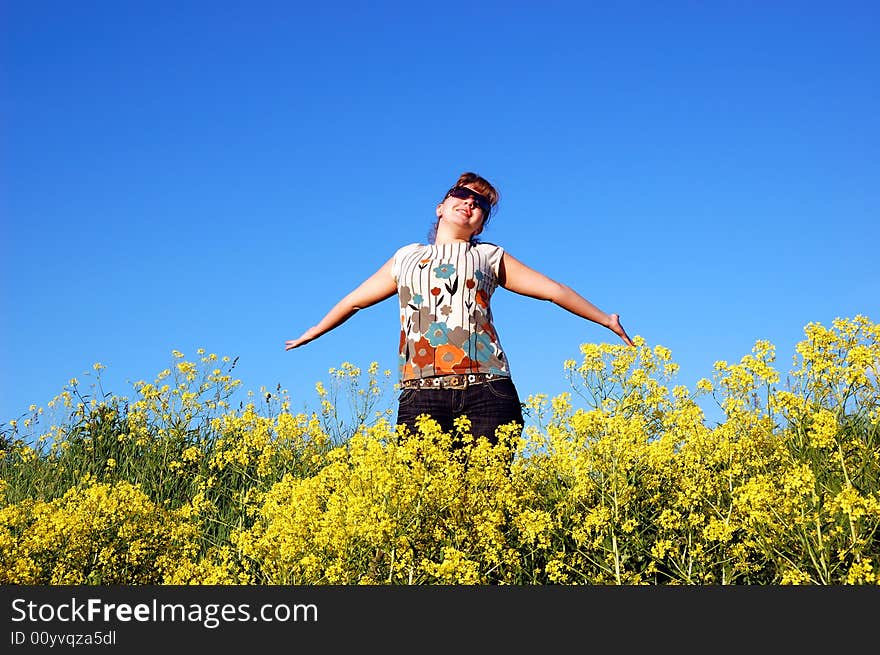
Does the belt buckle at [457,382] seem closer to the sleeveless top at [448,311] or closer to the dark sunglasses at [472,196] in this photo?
the sleeveless top at [448,311]

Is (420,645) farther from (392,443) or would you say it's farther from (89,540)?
(89,540)

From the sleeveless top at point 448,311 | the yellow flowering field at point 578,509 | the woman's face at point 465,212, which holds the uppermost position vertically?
the woman's face at point 465,212

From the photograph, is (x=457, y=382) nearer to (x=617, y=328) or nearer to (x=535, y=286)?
(x=535, y=286)

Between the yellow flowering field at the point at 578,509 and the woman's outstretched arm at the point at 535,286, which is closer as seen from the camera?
the yellow flowering field at the point at 578,509

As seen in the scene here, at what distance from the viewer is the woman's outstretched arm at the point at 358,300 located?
16.4ft

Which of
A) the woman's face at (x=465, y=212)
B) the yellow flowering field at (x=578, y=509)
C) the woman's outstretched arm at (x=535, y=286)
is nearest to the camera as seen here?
the yellow flowering field at (x=578, y=509)

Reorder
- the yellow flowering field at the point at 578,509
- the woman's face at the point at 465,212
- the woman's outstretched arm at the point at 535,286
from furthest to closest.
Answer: the woman's face at the point at 465,212 < the woman's outstretched arm at the point at 535,286 < the yellow flowering field at the point at 578,509

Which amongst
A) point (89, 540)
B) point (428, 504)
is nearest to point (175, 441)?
point (89, 540)

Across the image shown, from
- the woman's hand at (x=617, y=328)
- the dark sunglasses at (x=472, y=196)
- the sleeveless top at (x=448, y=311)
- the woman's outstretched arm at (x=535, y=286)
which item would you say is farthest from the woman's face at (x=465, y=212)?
the woman's hand at (x=617, y=328)

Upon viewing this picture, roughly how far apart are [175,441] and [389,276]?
9.44 feet

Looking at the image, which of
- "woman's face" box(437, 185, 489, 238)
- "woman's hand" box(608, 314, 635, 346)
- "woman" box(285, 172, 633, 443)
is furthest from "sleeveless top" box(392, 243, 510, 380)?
"woman's hand" box(608, 314, 635, 346)

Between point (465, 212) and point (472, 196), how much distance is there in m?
0.11

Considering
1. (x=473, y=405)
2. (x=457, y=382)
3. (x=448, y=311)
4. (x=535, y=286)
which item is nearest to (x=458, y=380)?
(x=457, y=382)

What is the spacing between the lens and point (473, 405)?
4410mm
